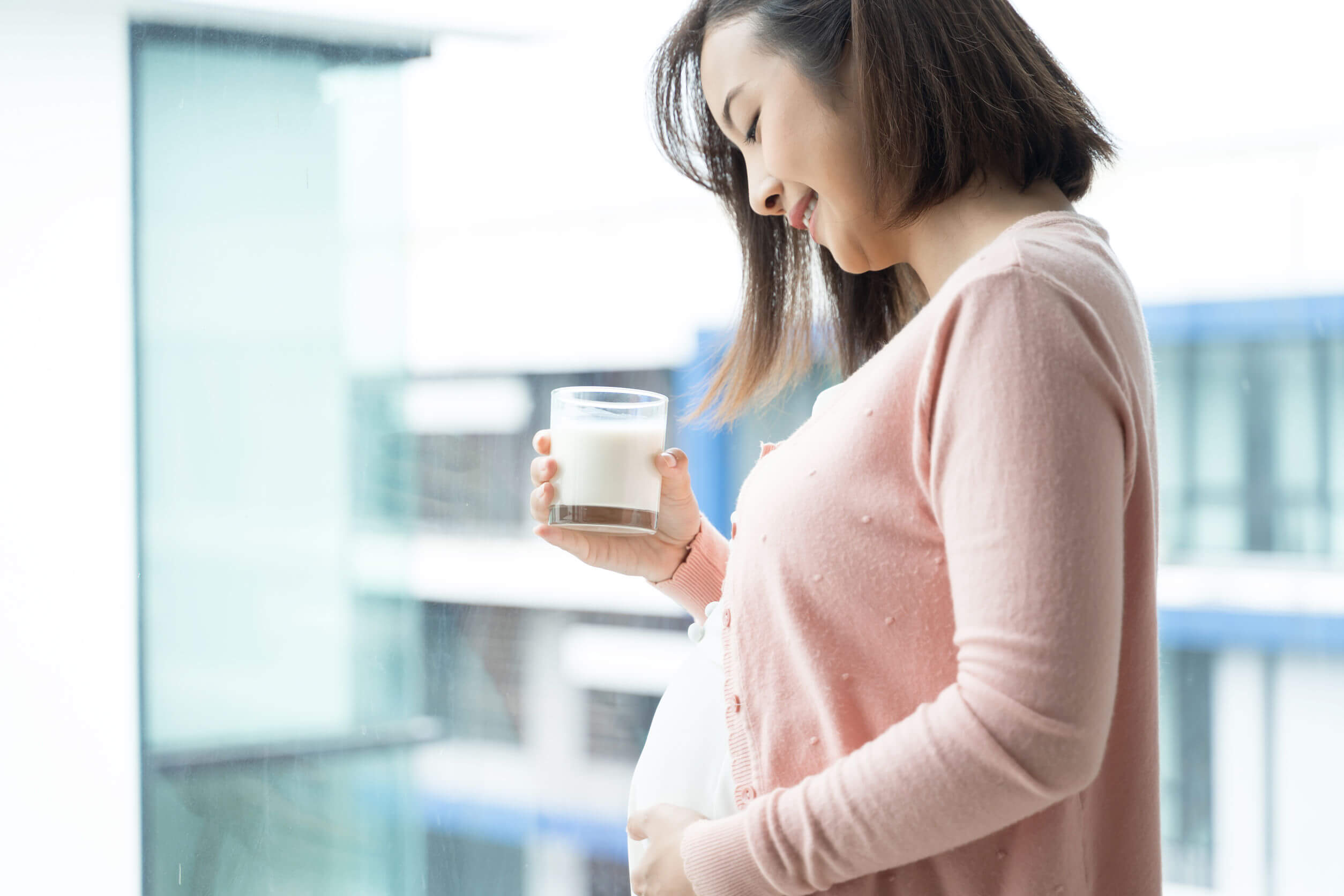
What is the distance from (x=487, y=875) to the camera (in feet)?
4.33

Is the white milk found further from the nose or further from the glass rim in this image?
the nose

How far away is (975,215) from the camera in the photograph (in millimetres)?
759

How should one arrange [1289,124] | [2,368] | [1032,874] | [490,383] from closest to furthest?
[1032,874], [2,368], [1289,124], [490,383]

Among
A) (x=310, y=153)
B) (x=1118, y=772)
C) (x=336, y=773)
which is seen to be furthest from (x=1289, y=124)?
(x=336, y=773)

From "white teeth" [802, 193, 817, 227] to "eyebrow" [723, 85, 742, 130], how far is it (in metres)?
0.09

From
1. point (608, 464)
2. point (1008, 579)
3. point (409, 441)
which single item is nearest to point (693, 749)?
point (608, 464)

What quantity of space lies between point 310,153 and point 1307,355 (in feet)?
4.05

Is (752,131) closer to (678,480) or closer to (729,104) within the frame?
(729,104)

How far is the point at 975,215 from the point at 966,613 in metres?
0.33

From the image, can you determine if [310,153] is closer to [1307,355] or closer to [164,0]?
[164,0]

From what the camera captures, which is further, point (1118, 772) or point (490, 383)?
point (490, 383)

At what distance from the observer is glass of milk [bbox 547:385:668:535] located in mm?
877

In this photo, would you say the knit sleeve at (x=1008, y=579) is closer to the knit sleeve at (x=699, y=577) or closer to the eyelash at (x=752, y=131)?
the eyelash at (x=752, y=131)

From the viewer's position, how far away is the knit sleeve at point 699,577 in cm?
104
